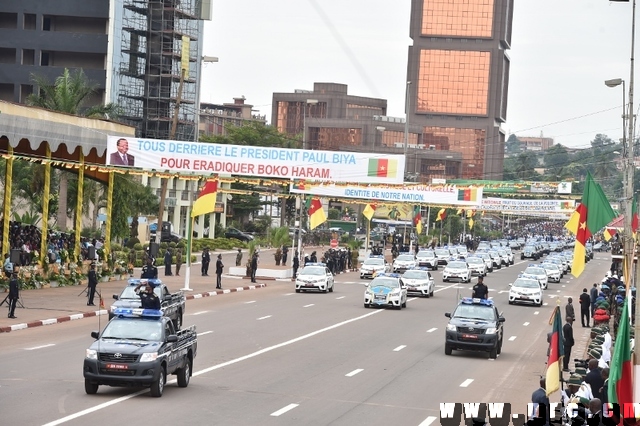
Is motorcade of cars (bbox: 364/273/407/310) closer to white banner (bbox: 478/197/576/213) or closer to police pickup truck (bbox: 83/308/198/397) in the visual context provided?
police pickup truck (bbox: 83/308/198/397)

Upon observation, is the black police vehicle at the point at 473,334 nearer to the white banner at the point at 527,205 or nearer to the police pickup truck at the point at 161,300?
the police pickup truck at the point at 161,300

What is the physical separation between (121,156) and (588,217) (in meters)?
27.7

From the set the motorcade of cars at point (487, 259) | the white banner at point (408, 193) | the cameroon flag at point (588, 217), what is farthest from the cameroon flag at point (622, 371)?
the motorcade of cars at point (487, 259)

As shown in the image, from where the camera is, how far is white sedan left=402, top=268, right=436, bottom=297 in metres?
53.2

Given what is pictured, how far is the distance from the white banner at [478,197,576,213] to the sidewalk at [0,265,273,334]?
41.9 metres

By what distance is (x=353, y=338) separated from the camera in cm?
3375

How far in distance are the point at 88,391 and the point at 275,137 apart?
105m

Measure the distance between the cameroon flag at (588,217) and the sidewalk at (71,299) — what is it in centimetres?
1121

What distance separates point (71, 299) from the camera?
4219 cm

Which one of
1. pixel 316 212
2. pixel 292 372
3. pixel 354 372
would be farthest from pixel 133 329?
pixel 316 212

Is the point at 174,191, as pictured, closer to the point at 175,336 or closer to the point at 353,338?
the point at 353,338

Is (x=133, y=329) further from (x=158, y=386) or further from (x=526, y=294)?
(x=526, y=294)

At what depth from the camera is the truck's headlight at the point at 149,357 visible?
66.4 feet

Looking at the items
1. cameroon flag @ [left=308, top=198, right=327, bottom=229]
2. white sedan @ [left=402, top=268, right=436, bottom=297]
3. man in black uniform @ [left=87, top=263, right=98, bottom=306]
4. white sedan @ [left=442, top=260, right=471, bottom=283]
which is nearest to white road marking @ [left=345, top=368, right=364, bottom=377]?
man in black uniform @ [left=87, top=263, right=98, bottom=306]
